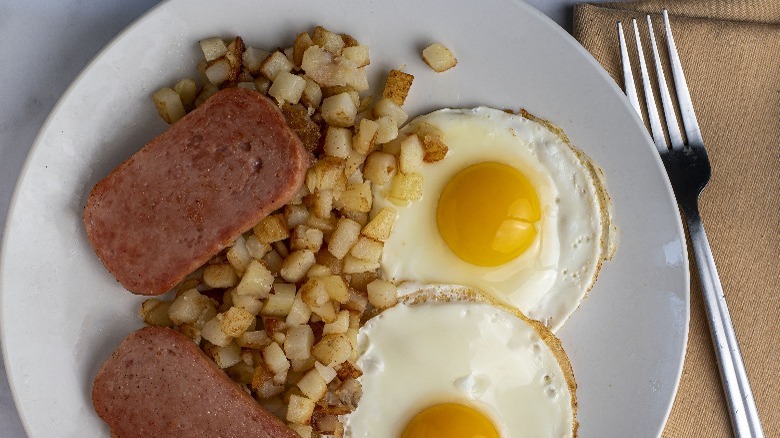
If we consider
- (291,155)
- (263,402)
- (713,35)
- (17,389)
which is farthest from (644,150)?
(17,389)

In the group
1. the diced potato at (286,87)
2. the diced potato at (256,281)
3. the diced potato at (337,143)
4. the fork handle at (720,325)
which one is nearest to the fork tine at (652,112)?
the fork handle at (720,325)

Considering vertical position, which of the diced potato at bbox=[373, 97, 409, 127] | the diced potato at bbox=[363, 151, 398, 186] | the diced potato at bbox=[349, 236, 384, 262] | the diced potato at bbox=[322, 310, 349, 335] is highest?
the diced potato at bbox=[373, 97, 409, 127]

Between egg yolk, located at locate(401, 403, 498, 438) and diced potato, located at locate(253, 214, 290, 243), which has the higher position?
diced potato, located at locate(253, 214, 290, 243)

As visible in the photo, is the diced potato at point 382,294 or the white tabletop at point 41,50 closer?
the diced potato at point 382,294

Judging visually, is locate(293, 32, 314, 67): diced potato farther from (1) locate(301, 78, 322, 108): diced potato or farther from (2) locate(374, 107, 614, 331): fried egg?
(2) locate(374, 107, 614, 331): fried egg

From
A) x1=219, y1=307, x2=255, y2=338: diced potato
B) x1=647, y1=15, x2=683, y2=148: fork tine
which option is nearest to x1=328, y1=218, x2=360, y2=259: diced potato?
x1=219, y1=307, x2=255, y2=338: diced potato

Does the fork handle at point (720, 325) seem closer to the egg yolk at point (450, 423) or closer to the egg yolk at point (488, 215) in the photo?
the egg yolk at point (488, 215)
